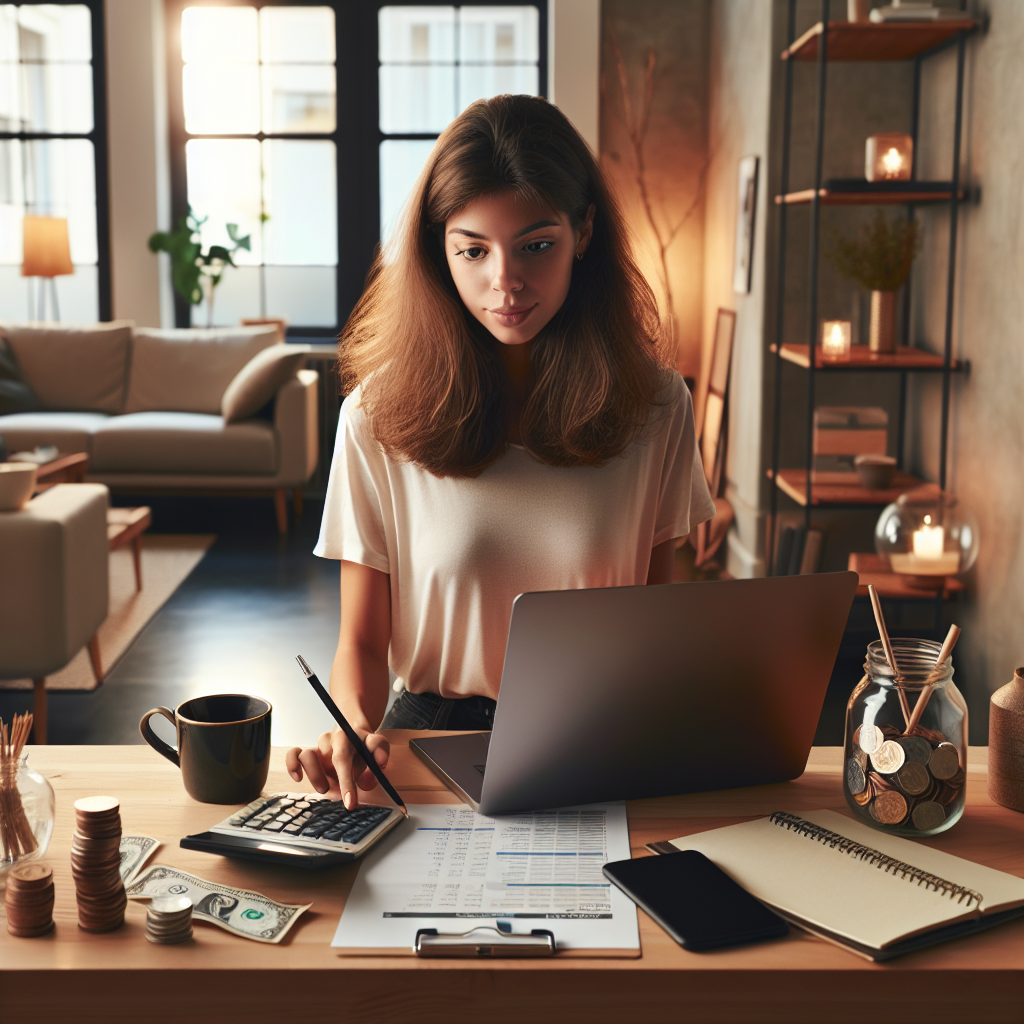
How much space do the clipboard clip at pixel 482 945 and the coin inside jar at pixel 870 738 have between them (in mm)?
321

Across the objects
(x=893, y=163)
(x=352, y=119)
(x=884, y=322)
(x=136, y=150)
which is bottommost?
(x=884, y=322)

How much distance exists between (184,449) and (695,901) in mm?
5097

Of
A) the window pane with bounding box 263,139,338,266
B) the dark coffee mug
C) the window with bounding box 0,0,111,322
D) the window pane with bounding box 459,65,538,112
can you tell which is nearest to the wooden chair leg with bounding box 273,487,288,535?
the window pane with bounding box 263,139,338,266

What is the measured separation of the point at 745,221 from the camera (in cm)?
464

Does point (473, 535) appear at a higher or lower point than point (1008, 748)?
higher

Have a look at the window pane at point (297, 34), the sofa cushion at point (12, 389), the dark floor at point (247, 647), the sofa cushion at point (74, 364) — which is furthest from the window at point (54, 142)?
the dark floor at point (247, 647)

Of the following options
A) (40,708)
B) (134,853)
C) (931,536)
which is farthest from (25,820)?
(931,536)

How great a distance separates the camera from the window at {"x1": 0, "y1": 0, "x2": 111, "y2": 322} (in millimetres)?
6535

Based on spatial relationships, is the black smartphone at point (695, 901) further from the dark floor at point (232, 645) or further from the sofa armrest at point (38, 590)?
the sofa armrest at point (38, 590)

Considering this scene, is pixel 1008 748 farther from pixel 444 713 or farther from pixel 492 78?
pixel 492 78

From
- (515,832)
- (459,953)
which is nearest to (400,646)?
(515,832)

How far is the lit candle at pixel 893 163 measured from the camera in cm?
331

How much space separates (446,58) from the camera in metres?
6.52

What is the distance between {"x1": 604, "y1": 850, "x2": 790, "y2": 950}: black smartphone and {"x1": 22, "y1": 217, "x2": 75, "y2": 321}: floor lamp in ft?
20.1
